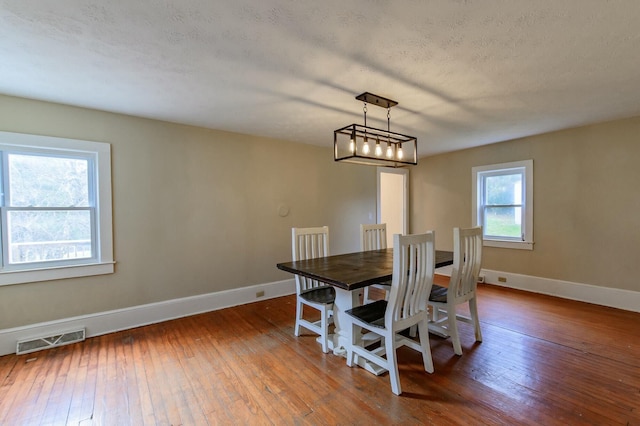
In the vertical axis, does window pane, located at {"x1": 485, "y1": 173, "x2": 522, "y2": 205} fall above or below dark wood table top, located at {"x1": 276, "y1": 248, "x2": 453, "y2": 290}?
above

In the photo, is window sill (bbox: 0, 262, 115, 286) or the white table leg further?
window sill (bbox: 0, 262, 115, 286)

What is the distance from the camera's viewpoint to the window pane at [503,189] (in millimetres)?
4371

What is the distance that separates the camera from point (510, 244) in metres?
4.39

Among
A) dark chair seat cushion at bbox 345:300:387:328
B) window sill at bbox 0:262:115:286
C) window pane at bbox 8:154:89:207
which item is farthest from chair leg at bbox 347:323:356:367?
window pane at bbox 8:154:89:207

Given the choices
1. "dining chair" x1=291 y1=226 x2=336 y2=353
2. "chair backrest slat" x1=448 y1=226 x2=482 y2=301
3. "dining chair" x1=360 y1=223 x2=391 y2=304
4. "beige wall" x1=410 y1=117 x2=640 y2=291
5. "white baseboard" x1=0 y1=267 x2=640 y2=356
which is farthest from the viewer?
"dining chair" x1=360 y1=223 x2=391 y2=304

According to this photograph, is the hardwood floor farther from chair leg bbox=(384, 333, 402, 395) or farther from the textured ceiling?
the textured ceiling

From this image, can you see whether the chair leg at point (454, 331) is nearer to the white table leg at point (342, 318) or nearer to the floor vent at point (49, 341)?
the white table leg at point (342, 318)

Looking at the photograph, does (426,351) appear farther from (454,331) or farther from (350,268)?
(350,268)

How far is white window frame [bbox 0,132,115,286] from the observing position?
2.55 meters

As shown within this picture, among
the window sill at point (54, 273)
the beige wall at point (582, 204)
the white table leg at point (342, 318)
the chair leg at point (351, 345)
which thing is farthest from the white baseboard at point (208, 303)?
the chair leg at point (351, 345)

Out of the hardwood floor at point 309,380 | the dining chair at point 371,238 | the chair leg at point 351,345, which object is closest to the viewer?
the hardwood floor at point 309,380

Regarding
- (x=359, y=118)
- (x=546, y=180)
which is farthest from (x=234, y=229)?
(x=546, y=180)

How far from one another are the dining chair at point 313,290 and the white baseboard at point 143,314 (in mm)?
1147

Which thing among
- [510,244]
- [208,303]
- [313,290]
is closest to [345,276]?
[313,290]
